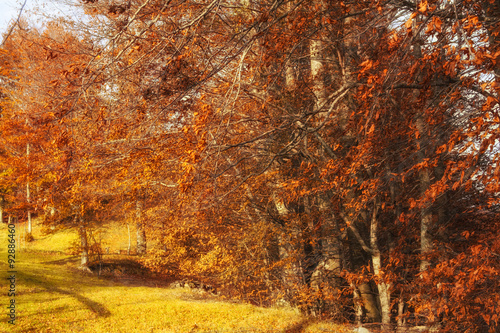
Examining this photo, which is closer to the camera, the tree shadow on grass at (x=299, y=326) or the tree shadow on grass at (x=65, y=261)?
the tree shadow on grass at (x=299, y=326)

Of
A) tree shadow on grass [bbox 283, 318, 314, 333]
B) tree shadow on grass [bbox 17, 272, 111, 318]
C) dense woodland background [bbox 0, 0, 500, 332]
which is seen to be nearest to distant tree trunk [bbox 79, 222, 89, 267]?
tree shadow on grass [bbox 17, 272, 111, 318]

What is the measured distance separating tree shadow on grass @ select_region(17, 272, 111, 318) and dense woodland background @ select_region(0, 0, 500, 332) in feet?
10.8

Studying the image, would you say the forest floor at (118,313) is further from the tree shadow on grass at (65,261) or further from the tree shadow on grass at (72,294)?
Answer: the tree shadow on grass at (65,261)

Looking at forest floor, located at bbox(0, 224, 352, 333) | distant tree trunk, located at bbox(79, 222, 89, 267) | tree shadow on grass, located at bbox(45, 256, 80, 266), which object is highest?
distant tree trunk, located at bbox(79, 222, 89, 267)

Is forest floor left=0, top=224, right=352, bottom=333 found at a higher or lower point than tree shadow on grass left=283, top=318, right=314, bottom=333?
higher

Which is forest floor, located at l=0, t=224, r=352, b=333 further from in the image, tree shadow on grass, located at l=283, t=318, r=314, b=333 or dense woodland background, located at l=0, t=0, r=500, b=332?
dense woodland background, located at l=0, t=0, r=500, b=332

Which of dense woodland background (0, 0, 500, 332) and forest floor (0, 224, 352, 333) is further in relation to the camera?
forest floor (0, 224, 352, 333)

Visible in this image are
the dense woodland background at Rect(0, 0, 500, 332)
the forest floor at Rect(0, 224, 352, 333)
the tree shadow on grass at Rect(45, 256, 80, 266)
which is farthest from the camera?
the tree shadow on grass at Rect(45, 256, 80, 266)

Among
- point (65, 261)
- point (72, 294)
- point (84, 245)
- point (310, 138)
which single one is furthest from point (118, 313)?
point (65, 261)

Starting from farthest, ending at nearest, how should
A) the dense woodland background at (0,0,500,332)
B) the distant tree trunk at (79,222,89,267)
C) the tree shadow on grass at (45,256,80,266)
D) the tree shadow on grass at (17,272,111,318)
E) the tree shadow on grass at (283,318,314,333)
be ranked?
the tree shadow on grass at (45,256,80,266), the distant tree trunk at (79,222,89,267), the tree shadow on grass at (17,272,111,318), the tree shadow on grass at (283,318,314,333), the dense woodland background at (0,0,500,332)

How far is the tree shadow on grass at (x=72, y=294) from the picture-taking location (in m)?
10.9

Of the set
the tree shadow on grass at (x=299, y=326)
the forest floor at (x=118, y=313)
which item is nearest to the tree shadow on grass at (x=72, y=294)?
the forest floor at (x=118, y=313)

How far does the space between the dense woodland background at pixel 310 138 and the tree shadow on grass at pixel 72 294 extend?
3.30 meters

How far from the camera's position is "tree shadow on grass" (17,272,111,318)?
10.9 m
